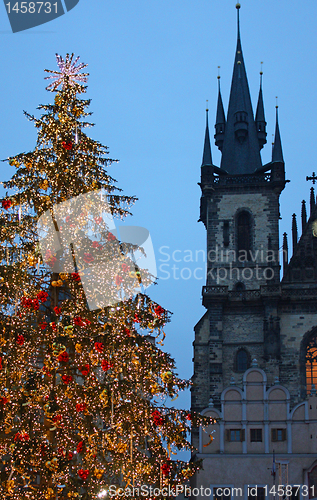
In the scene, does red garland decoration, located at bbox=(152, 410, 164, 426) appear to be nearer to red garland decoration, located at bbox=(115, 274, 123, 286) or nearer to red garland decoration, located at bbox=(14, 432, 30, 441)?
red garland decoration, located at bbox=(14, 432, 30, 441)

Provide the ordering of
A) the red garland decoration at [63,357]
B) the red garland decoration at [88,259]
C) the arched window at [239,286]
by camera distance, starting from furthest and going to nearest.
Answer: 1. the arched window at [239,286]
2. the red garland decoration at [88,259]
3. the red garland decoration at [63,357]

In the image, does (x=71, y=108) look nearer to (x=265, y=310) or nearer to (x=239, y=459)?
(x=239, y=459)

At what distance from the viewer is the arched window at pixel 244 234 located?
42031mm

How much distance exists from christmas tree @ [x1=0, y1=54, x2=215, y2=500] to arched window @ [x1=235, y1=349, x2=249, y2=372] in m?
25.4

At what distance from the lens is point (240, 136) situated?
4662 centimetres

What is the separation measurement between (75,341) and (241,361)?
2777cm

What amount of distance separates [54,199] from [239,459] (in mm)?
16129

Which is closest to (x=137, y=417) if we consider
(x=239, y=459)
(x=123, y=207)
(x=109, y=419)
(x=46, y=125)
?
(x=109, y=419)

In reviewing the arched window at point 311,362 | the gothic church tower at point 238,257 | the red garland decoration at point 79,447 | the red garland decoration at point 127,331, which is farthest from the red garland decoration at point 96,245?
the arched window at point 311,362

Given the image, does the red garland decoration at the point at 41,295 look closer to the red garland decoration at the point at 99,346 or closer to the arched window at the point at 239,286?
the red garland decoration at the point at 99,346

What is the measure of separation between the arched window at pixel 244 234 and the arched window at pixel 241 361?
6.22 m

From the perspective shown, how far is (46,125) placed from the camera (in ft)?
46.1

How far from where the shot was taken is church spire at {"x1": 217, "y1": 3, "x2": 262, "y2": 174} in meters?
45.6

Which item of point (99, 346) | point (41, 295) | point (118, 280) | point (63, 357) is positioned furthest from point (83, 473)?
point (118, 280)
